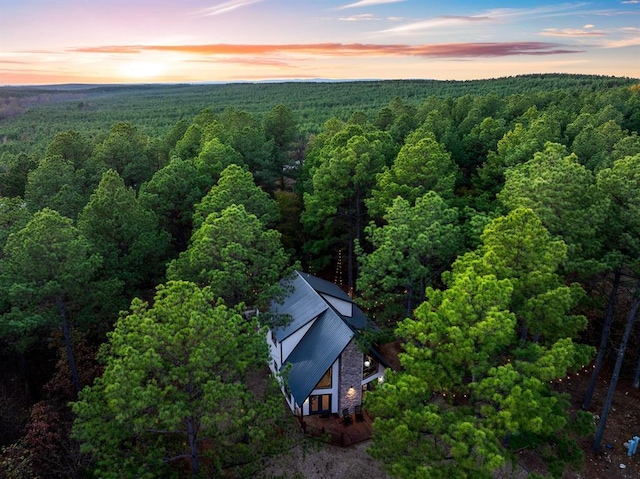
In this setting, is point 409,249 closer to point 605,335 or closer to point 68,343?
point 605,335

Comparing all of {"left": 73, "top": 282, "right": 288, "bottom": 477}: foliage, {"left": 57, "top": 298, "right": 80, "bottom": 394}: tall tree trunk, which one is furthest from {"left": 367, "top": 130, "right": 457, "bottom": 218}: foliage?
{"left": 57, "top": 298, "right": 80, "bottom": 394}: tall tree trunk

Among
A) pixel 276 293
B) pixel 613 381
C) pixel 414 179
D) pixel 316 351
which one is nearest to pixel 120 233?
pixel 276 293

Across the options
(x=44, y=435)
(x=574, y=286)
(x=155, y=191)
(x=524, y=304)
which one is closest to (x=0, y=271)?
(x=44, y=435)

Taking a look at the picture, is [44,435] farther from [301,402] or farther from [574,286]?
[574,286]

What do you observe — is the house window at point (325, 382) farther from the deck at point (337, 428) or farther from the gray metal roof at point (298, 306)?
the gray metal roof at point (298, 306)

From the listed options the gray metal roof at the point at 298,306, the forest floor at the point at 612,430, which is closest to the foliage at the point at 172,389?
the gray metal roof at the point at 298,306
